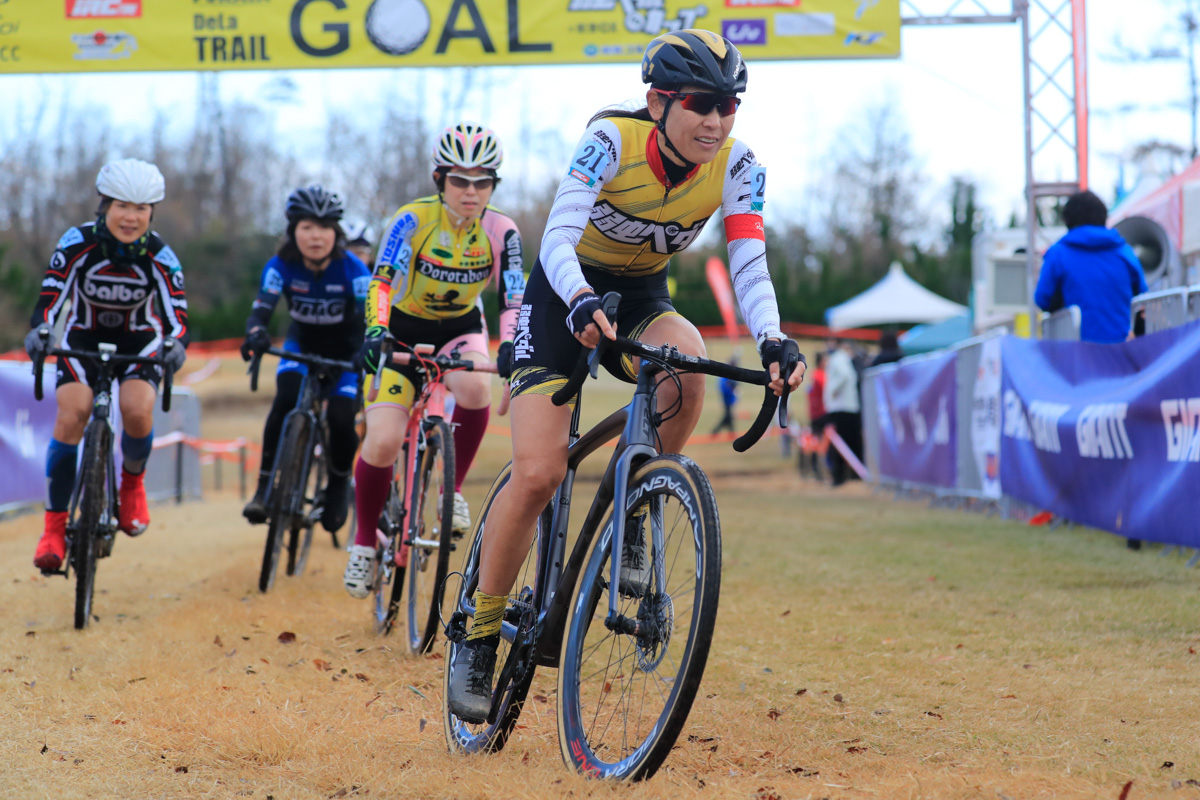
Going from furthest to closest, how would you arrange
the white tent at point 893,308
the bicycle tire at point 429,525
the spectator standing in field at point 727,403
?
the white tent at point 893,308 → the spectator standing in field at point 727,403 → the bicycle tire at point 429,525

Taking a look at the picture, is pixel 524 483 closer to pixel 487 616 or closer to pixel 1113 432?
pixel 487 616

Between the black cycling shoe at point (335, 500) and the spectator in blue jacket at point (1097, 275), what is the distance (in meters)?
5.54

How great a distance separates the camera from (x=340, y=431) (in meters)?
7.34

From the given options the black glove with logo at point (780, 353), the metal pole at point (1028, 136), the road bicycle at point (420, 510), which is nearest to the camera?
the black glove with logo at point (780, 353)

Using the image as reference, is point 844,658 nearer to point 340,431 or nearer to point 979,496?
point 340,431

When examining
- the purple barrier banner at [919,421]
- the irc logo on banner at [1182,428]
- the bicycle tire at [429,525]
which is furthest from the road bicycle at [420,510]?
the purple barrier banner at [919,421]

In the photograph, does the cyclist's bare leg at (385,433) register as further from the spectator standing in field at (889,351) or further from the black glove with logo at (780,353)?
the spectator standing in field at (889,351)

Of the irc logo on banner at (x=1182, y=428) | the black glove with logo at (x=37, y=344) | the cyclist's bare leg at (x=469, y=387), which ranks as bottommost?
the irc logo on banner at (x=1182, y=428)

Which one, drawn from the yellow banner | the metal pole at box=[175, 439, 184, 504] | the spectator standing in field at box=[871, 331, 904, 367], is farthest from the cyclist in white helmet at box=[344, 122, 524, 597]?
the spectator standing in field at box=[871, 331, 904, 367]

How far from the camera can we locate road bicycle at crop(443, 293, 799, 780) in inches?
105

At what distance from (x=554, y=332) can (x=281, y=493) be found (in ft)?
12.2

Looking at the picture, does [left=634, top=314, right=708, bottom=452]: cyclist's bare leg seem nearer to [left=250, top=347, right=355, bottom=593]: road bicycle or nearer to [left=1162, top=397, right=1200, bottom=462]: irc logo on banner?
[left=250, top=347, right=355, bottom=593]: road bicycle

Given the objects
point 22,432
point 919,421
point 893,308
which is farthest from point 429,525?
point 893,308

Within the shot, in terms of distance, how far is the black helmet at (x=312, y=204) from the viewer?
7109 mm
